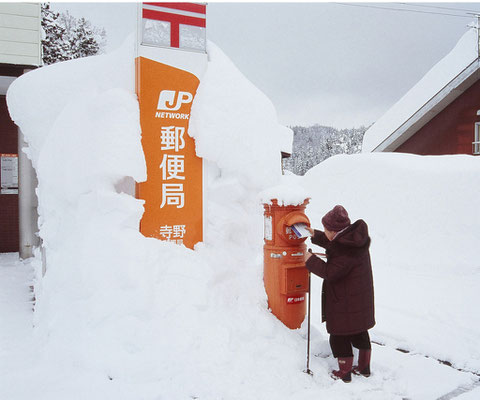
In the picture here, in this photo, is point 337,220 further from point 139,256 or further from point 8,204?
point 8,204

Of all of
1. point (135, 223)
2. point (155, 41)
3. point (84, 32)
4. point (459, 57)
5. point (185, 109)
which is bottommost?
point (135, 223)

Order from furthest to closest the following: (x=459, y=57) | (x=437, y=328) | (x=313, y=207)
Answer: (x=459, y=57) → (x=313, y=207) → (x=437, y=328)

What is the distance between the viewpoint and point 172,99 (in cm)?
443

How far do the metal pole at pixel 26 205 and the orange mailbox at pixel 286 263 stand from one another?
5849mm

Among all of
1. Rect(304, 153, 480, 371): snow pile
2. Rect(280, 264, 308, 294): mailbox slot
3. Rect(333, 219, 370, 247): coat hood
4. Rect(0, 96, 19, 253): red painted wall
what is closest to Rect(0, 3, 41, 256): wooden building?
Rect(0, 96, 19, 253): red painted wall

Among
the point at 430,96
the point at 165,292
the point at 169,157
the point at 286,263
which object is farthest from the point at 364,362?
the point at 430,96

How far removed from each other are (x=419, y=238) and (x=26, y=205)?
829 centimetres

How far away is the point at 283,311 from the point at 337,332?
0.69m

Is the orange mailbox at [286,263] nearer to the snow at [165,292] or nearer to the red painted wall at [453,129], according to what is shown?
the snow at [165,292]

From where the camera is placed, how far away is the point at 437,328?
505cm

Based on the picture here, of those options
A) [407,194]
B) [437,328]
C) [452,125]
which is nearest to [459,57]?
[452,125]

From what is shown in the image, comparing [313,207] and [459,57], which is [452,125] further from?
[313,207]

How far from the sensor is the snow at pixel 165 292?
3.42 m

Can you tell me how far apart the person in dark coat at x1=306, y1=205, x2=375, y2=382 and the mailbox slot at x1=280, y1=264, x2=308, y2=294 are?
0.41 m
